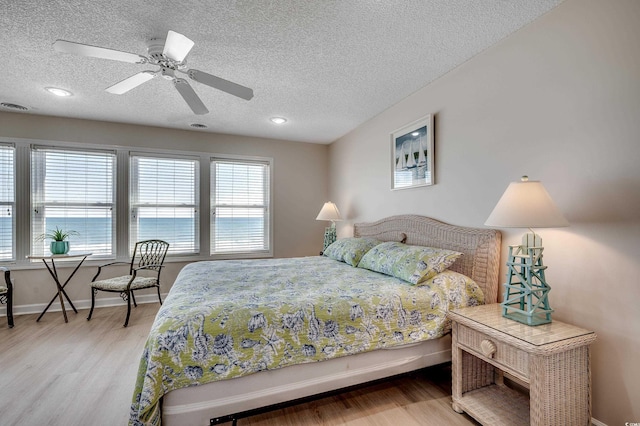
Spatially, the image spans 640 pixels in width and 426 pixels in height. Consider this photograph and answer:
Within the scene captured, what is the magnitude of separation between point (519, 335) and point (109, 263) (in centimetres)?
455

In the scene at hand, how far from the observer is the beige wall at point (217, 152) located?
3.65 metres

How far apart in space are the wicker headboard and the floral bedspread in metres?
0.16

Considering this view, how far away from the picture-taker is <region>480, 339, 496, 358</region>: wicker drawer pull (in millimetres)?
1587

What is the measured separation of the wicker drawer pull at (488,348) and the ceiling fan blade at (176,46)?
2404 mm

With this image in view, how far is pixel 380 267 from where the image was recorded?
2.52 m

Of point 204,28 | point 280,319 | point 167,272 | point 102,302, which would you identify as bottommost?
point 102,302

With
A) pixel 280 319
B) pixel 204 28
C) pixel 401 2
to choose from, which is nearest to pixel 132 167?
pixel 204 28

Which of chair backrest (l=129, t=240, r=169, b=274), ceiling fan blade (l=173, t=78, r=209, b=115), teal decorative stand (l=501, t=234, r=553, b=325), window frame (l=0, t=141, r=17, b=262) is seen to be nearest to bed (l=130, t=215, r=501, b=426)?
teal decorative stand (l=501, t=234, r=553, b=325)

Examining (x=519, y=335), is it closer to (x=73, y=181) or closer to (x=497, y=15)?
(x=497, y=15)

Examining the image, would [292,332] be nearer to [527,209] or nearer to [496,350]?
[496,350]

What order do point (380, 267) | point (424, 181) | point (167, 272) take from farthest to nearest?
point (167, 272), point (424, 181), point (380, 267)

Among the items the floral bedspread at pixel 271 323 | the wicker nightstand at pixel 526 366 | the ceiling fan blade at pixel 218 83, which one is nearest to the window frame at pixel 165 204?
the floral bedspread at pixel 271 323

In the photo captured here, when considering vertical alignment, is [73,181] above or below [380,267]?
above

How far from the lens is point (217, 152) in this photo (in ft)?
14.5
